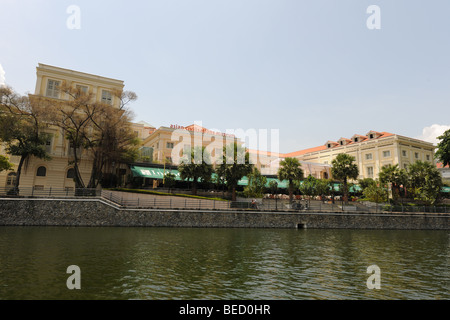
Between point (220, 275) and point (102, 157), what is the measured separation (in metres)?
28.4

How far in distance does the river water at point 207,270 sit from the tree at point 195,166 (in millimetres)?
17613

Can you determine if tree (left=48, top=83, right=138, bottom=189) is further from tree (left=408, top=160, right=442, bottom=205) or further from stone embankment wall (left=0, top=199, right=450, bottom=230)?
tree (left=408, top=160, right=442, bottom=205)

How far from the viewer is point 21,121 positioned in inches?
1216

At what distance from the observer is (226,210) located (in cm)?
2898

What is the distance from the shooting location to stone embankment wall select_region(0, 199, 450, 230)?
2398cm

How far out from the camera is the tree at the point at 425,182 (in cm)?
4006

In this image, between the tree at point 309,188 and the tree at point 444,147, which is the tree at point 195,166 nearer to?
the tree at point 309,188

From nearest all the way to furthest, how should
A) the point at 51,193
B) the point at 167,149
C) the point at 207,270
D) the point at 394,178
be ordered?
the point at 207,270 → the point at 51,193 → the point at 394,178 → the point at 167,149

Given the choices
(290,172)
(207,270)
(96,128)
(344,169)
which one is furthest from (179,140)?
(207,270)

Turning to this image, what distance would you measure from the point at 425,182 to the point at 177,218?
1532 inches

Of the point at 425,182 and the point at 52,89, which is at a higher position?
the point at 52,89

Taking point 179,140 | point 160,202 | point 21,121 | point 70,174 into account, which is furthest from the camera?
point 179,140

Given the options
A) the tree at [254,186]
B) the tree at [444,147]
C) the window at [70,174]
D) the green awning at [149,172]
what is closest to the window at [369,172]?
the tree at [444,147]

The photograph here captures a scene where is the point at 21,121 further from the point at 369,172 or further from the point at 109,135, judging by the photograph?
the point at 369,172
